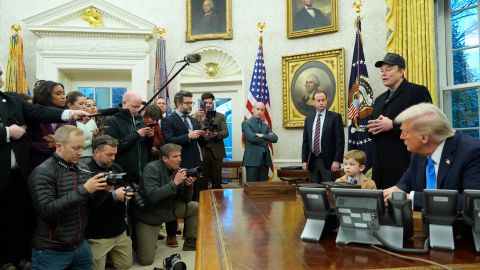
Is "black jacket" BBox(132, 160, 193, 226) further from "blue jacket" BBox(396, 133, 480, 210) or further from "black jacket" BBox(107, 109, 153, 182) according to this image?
"blue jacket" BBox(396, 133, 480, 210)

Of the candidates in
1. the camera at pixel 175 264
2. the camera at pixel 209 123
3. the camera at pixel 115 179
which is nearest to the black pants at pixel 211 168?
the camera at pixel 209 123

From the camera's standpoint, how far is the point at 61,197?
7.47 ft

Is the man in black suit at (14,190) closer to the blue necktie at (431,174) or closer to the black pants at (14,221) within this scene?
the black pants at (14,221)

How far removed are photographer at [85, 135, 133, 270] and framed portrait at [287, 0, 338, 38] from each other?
13.9ft

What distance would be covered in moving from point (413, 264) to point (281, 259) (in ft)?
1.13

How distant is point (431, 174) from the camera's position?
5.96ft

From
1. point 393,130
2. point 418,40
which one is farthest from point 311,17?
point 393,130

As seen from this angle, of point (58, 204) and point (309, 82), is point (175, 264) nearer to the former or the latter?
point (58, 204)

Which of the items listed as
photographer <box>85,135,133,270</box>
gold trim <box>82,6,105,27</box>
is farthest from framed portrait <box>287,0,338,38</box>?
photographer <box>85,135,133,270</box>

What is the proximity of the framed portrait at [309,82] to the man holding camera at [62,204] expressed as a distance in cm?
455

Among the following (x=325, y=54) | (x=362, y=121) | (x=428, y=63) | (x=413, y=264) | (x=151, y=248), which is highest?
(x=325, y=54)

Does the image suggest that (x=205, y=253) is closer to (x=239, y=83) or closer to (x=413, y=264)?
(x=413, y=264)

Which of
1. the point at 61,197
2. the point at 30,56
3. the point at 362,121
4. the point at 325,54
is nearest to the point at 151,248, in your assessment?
the point at 61,197

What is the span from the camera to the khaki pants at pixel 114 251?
3.09m
